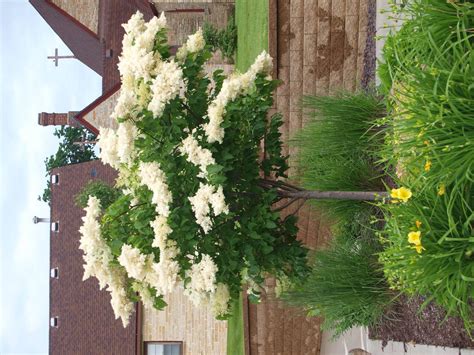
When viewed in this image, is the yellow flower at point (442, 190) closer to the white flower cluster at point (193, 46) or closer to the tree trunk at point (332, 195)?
the tree trunk at point (332, 195)

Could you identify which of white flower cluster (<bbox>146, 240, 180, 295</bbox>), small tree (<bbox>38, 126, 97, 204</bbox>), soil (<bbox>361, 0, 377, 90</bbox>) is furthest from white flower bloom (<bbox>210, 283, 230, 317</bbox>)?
small tree (<bbox>38, 126, 97, 204</bbox>)

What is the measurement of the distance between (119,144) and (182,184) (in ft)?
2.05

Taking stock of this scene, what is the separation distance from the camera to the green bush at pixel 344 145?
19.6 feet

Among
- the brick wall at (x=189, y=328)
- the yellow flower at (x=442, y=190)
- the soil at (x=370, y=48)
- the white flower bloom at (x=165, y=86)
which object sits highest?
the soil at (x=370, y=48)

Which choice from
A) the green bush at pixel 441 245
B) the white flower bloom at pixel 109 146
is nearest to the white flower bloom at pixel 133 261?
the white flower bloom at pixel 109 146

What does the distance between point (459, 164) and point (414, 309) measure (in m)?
2.94

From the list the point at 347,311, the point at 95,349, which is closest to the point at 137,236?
the point at 347,311

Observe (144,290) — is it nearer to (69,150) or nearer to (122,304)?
(122,304)

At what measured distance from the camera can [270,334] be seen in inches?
365

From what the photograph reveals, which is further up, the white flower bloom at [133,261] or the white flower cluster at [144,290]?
the white flower bloom at [133,261]

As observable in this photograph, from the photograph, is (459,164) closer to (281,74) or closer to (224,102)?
(224,102)

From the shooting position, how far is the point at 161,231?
16.1 feet

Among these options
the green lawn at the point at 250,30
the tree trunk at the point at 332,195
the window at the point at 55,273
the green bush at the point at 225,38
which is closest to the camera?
the tree trunk at the point at 332,195

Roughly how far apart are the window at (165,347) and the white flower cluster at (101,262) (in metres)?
8.77
